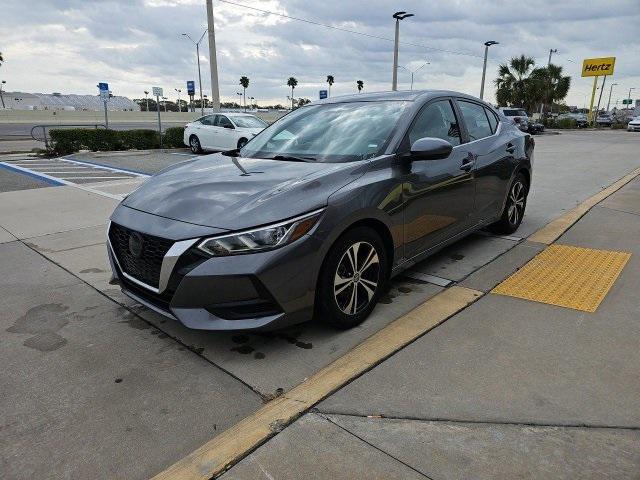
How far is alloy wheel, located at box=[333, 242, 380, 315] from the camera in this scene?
3139mm

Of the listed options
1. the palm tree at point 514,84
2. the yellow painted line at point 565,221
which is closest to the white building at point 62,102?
the palm tree at point 514,84

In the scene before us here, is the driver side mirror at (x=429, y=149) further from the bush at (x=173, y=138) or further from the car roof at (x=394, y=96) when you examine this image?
the bush at (x=173, y=138)

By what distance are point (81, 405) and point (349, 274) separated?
173 centimetres

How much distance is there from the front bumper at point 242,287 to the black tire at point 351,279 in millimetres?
171

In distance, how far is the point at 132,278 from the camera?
318cm

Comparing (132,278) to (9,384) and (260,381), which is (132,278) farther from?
(260,381)

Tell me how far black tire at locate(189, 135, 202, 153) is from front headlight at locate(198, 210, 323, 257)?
14902 mm

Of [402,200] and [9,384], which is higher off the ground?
[402,200]

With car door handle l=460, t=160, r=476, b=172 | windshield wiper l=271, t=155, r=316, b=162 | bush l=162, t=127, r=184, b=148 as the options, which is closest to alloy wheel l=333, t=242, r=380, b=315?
windshield wiper l=271, t=155, r=316, b=162

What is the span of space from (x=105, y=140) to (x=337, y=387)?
55.5 ft

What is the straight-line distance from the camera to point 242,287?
2697 mm

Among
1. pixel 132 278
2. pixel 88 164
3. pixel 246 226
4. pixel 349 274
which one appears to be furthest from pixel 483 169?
pixel 88 164

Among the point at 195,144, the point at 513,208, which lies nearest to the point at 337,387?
the point at 513,208

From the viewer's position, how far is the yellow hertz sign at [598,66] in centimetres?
5988
